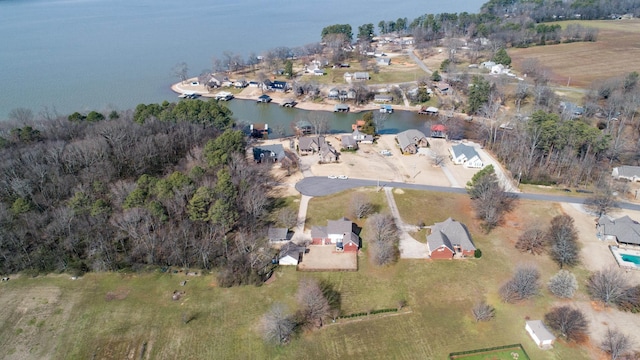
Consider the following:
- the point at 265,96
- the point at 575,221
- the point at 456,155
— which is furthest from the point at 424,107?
the point at 575,221

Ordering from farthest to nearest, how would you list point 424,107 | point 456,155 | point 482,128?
1. point 424,107
2. point 482,128
3. point 456,155

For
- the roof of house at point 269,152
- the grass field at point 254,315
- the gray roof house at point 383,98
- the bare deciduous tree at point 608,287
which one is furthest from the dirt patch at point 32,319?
the gray roof house at point 383,98

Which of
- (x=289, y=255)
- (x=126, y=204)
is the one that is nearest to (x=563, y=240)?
(x=289, y=255)

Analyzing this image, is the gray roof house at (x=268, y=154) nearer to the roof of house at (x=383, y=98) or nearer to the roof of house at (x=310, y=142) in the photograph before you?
the roof of house at (x=310, y=142)

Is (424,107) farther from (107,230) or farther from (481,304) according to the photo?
(107,230)

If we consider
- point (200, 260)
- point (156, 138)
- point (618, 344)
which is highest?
point (156, 138)
